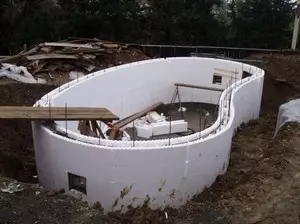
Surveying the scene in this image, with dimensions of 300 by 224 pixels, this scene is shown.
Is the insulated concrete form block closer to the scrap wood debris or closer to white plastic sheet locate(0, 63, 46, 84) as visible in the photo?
the scrap wood debris

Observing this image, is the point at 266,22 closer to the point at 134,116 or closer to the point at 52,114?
the point at 134,116

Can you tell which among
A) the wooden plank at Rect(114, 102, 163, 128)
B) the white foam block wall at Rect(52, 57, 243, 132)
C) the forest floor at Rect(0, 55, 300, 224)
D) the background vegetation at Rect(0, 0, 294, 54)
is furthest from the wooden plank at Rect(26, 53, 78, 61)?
the background vegetation at Rect(0, 0, 294, 54)

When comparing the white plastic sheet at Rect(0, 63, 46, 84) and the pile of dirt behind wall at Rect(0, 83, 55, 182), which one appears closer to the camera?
the pile of dirt behind wall at Rect(0, 83, 55, 182)

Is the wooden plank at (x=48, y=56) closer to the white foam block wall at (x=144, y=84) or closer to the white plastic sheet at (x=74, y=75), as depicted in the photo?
the white plastic sheet at (x=74, y=75)

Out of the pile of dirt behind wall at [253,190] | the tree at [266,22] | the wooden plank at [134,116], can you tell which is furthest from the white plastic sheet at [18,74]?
the tree at [266,22]

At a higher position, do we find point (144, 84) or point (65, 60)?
point (65, 60)

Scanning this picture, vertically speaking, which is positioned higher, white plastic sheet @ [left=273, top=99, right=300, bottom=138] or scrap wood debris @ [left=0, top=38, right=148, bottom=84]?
scrap wood debris @ [left=0, top=38, right=148, bottom=84]

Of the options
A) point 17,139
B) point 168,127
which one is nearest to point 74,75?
point 168,127
